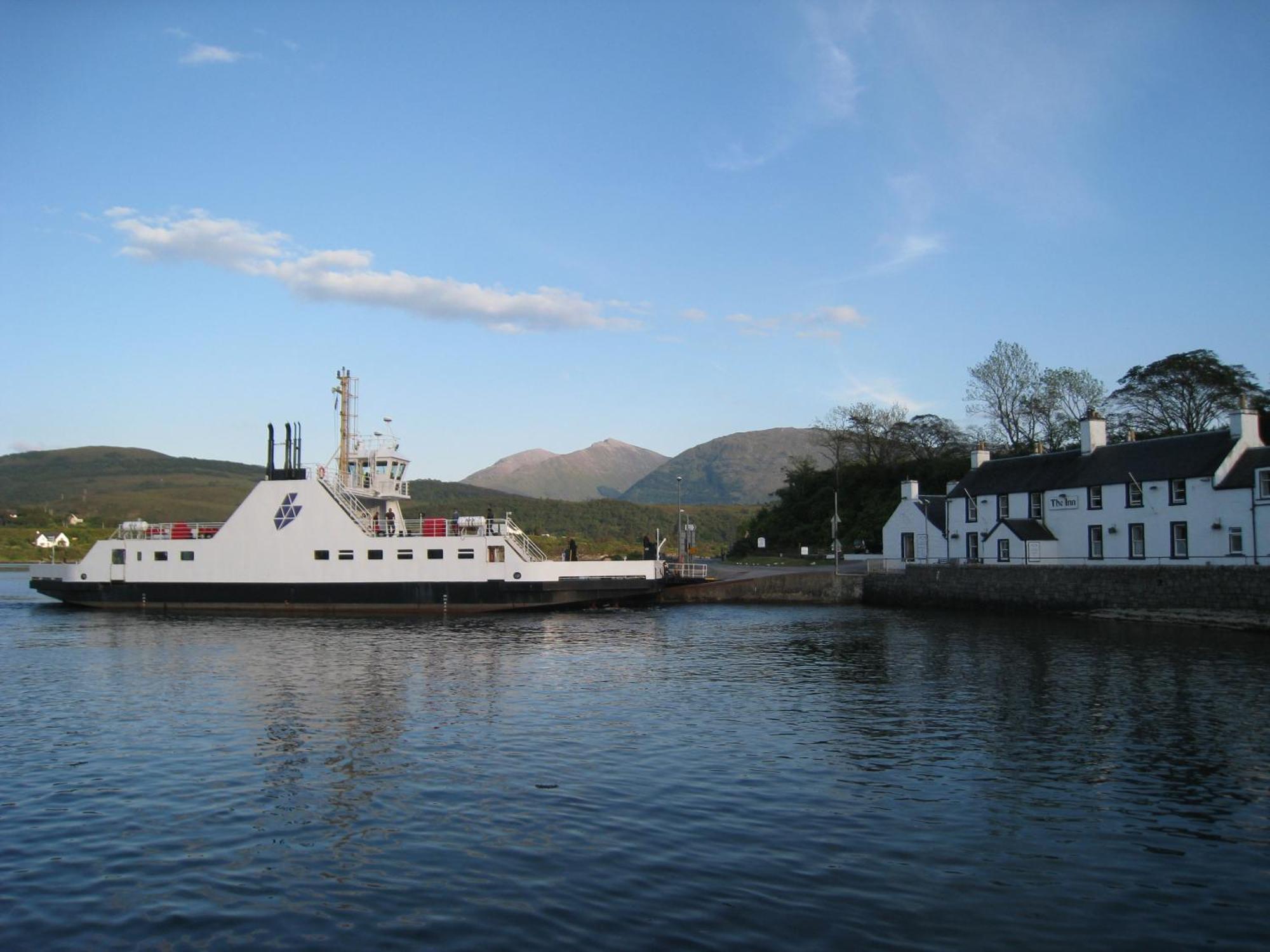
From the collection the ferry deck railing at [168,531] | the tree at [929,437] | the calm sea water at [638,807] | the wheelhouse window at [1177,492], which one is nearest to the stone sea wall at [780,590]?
the wheelhouse window at [1177,492]

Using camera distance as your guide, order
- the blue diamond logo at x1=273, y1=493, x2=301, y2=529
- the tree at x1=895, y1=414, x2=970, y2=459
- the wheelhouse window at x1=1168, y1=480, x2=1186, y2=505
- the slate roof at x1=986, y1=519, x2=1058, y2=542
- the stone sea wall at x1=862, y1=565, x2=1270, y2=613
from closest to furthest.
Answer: the stone sea wall at x1=862, y1=565, x2=1270, y2=613, the wheelhouse window at x1=1168, y1=480, x2=1186, y2=505, the blue diamond logo at x1=273, y1=493, x2=301, y2=529, the slate roof at x1=986, y1=519, x2=1058, y2=542, the tree at x1=895, y1=414, x2=970, y2=459

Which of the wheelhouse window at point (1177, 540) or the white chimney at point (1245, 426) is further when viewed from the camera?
the wheelhouse window at point (1177, 540)

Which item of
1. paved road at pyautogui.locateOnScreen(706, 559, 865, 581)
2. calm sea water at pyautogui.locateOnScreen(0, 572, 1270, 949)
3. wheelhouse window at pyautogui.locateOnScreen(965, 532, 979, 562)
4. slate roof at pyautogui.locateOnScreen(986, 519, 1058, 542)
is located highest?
slate roof at pyautogui.locateOnScreen(986, 519, 1058, 542)

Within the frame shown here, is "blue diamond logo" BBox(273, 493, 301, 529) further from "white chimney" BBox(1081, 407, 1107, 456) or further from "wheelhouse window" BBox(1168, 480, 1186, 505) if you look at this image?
"wheelhouse window" BBox(1168, 480, 1186, 505)

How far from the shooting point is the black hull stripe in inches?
1642

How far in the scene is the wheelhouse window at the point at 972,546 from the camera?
4841 cm

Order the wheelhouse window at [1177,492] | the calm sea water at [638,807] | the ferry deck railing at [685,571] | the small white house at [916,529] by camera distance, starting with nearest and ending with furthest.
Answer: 1. the calm sea water at [638,807]
2. the wheelhouse window at [1177,492]
3. the ferry deck railing at [685,571]
4. the small white house at [916,529]

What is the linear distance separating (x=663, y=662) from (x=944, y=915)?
17166mm

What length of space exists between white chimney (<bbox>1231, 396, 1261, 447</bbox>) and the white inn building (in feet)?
0.14

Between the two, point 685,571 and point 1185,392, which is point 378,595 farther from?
point 1185,392

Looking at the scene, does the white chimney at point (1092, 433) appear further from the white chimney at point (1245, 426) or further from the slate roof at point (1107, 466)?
the white chimney at point (1245, 426)

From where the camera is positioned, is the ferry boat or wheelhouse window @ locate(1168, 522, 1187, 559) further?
the ferry boat

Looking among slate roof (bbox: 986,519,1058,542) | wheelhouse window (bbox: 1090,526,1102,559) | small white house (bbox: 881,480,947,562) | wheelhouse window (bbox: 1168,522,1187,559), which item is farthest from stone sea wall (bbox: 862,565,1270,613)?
small white house (bbox: 881,480,947,562)

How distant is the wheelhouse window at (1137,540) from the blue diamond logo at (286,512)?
37149 millimetres
